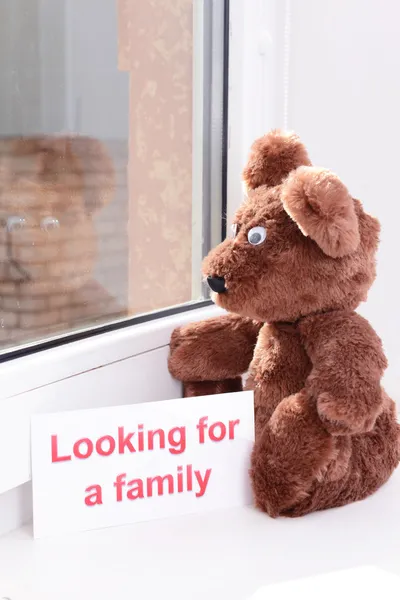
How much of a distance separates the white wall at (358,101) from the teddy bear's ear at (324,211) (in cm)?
41

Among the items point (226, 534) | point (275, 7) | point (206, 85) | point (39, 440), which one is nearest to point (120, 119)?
point (206, 85)

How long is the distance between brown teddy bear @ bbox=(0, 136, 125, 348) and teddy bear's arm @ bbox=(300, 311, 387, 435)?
300 millimetres

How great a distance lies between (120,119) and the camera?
1.06 metres

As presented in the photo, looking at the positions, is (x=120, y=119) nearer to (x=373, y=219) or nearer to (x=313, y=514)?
(x=373, y=219)

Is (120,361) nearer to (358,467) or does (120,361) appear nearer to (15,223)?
(15,223)

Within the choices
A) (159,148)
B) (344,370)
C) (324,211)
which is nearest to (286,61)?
(159,148)

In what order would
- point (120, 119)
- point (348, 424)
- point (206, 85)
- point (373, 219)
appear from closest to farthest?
point (348, 424) → point (373, 219) → point (120, 119) → point (206, 85)

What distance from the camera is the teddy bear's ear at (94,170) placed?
1.00 meters

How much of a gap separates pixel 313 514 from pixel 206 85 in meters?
0.65

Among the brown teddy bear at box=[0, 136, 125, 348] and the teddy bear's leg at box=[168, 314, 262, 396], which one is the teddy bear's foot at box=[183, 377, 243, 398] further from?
the brown teddy bear at box=[0, 136, 125, 348]

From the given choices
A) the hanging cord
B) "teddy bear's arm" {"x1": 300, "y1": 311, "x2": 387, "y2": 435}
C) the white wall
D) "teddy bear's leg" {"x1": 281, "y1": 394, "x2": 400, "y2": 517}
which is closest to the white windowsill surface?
"teddy bear's leg" {"x1": 281, "y1": 394, "x2": 400, "y2": 517}

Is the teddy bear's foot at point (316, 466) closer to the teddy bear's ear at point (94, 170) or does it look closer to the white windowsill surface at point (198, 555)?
the white windowsill surface at point (198, 555)

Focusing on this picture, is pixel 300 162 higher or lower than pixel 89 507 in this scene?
higher

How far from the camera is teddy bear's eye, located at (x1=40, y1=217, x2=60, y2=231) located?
3.17 feet
